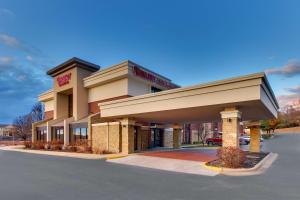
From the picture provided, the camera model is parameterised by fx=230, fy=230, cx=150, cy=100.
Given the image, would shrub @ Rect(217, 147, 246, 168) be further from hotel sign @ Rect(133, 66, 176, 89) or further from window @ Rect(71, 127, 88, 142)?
window @ Rect(71, 127, 88, 142)

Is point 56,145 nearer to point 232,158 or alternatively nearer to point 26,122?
point 232,158

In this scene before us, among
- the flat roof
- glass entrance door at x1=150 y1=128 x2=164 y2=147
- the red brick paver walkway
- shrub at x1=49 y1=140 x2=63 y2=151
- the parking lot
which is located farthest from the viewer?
the flat roof

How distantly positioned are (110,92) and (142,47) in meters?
6.78

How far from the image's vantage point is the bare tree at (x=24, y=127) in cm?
5506

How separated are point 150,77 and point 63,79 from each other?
13.1 metres

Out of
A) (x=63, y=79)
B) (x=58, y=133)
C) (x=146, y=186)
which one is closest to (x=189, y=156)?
(x=146, y=186)

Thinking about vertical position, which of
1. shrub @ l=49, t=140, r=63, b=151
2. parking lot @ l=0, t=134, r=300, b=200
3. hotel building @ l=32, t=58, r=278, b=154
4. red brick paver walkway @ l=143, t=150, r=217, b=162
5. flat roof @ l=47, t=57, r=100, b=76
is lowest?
shrub @ l=49, t=140, r=63, b=151

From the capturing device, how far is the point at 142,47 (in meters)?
28.3

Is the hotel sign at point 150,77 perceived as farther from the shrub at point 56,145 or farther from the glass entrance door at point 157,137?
the shrub at point 56,145

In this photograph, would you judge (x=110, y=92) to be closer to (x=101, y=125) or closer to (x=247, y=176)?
(x=101, y=125)

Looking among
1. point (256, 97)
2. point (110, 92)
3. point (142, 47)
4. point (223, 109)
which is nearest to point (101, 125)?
point (110, 92)

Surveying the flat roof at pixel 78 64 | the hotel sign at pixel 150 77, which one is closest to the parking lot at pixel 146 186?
the hotel sign at pixel 150 77

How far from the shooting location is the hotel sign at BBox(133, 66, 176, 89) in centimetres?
2691

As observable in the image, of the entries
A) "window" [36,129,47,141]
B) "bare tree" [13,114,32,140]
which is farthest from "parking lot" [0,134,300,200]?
"bare tree" [13,114,32,140]
